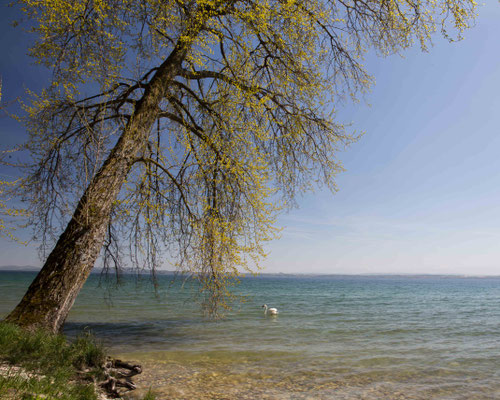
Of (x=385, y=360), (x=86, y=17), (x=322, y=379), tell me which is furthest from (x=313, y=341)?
(x=86, y=17)

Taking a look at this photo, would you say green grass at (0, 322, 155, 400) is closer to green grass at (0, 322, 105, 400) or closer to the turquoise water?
green grass at (0, 322, 105, 400)

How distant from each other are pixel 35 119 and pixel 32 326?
4412 mm

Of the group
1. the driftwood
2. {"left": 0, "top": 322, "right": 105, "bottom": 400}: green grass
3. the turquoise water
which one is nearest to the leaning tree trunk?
{"left": 0, "top": 322, "right": 105, "bottom": 400}: green grass

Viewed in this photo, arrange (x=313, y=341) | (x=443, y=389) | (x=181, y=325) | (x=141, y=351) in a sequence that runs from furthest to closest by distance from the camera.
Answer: (x=181, y=325)
(x=313, y=341)
(x=141, y=351)
(x=443, y=389)

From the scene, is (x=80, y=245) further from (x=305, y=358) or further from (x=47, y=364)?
(x=305, y=358)

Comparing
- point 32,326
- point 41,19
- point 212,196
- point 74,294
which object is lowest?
point 32,326

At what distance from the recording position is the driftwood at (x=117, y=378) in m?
4.72

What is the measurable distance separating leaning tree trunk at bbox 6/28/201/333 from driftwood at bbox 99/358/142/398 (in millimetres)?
1105

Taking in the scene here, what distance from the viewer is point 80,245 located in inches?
226

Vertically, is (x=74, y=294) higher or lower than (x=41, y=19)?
lower

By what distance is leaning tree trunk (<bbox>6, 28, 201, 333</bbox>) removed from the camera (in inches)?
213

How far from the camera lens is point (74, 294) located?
5.68 m

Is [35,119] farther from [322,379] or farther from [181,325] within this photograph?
[181,325]

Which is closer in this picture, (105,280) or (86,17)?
(86,17)
